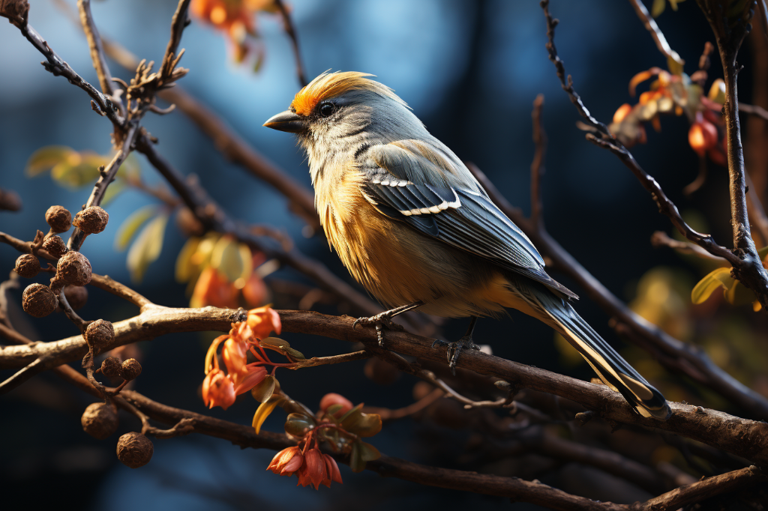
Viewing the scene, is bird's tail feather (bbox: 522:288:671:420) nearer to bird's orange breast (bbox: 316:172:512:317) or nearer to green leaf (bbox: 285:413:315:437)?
bird's orange breast (bbox: 316:172:512:317)

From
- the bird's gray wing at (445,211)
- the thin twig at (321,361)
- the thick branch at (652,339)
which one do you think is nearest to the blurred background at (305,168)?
the thick branch at (652,339)

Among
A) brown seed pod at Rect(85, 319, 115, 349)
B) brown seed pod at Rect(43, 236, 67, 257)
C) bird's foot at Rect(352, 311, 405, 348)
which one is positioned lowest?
bird's foot at Rect(352, 311, 405, 348)

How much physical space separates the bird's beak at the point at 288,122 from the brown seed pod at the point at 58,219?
51cm

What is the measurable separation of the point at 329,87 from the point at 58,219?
61 cm

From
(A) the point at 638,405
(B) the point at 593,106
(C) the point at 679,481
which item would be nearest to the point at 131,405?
(A) the point at 638,405

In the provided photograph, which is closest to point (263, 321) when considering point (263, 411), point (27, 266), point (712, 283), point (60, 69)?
point (263, 411)

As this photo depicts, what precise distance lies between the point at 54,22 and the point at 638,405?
181 cm

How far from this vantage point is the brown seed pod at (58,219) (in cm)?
55

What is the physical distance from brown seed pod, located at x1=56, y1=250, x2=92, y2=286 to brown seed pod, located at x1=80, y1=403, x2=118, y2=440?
0.59 ft

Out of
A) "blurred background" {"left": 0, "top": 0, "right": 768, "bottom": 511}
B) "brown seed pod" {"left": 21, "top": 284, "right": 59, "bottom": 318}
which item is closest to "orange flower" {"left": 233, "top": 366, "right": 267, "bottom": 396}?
"brown seed pod" {"left": 21, "top": 284, "right": 59, "bottom": 318}

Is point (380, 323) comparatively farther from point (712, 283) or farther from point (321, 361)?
point (712, 283)

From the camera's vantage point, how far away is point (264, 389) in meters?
0.65

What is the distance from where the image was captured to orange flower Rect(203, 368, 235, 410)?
59cm

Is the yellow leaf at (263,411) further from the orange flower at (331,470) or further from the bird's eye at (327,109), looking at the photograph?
the bird's eye at (327,109)
